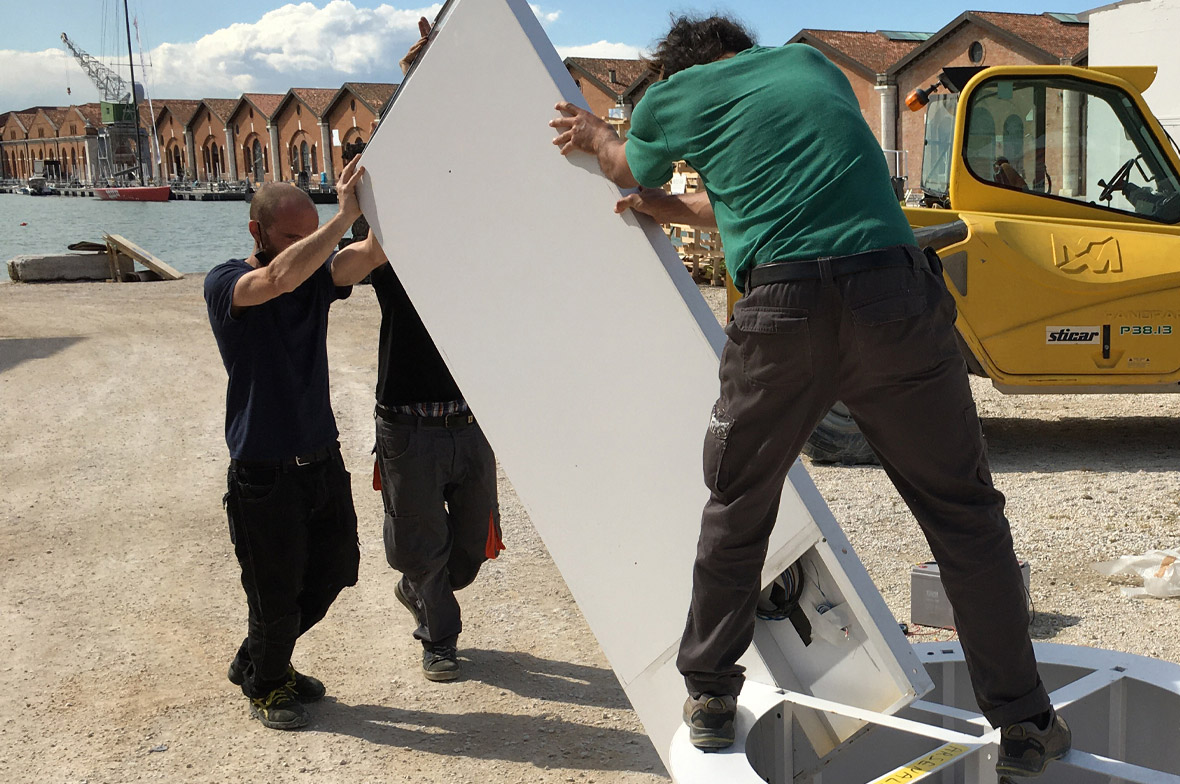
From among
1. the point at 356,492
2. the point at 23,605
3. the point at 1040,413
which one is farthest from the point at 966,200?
the point at 23,605

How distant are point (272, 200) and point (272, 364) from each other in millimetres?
551

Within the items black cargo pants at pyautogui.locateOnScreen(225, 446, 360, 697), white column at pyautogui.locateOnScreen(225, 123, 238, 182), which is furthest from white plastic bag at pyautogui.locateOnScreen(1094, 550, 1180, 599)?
white column at pyautogui.locateOnScreen(225, 123, 238, 182)

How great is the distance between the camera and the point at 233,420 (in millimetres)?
3840

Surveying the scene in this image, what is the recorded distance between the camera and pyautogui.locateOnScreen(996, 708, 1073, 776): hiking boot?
239cm

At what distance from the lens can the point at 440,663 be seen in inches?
170

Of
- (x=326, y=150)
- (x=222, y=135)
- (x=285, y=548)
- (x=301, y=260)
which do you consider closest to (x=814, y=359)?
(x=301, y=260)

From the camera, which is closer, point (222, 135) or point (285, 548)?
point (285, 548)

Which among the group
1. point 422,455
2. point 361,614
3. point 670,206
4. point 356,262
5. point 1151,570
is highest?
point 670,206

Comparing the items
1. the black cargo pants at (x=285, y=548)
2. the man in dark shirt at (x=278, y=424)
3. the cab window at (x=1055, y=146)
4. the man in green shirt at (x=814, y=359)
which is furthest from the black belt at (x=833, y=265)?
the cab window at (x=1055, y=146)

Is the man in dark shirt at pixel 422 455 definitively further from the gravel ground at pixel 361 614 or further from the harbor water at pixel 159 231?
the harbor water at pixel 159 231

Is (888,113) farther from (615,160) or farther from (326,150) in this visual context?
(326,150)

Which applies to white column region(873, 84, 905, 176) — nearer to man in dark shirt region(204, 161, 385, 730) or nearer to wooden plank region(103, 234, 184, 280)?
wooden plank region(103, 234, 184, 280)

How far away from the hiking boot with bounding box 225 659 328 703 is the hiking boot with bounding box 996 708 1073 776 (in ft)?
8.46

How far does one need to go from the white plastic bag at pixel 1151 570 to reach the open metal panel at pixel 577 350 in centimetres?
271
